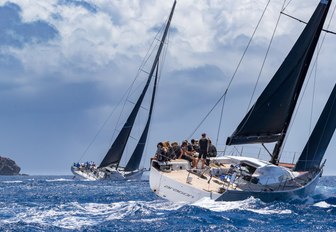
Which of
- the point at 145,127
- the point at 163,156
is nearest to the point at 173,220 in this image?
the point at 163,156

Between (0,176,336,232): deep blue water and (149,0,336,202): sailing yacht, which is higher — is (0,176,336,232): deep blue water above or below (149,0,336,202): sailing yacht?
below

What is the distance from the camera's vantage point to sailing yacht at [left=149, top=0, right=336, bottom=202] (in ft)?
90.9

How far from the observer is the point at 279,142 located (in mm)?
31766

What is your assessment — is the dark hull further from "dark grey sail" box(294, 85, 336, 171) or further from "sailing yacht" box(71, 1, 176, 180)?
"sailing yacht" box(71, 1, 176, 180)

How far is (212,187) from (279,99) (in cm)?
727

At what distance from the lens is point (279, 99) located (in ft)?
102

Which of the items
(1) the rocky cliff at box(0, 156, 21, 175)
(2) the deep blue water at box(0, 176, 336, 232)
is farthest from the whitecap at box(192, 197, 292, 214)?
(1) the rocky cliff at box(0, 156, 21, 175)

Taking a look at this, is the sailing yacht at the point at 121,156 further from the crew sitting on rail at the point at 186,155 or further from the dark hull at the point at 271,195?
the dark hull at the point at 271,195

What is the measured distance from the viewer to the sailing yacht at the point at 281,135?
1091 inches

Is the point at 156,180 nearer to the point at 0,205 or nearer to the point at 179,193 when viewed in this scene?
the point at 179,193

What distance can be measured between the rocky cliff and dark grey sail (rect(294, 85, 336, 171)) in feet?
508

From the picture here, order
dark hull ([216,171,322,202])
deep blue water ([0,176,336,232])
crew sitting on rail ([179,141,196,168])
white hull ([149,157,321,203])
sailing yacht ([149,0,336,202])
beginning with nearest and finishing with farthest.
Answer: deep blue water ([0,176,336,232]) < dark hull ([216,171,322,202]) < white hull ([149,157,321,203]) < sailing yacht ([149,0,336,202]) < crew sitting on rail ([179,141,196,168])

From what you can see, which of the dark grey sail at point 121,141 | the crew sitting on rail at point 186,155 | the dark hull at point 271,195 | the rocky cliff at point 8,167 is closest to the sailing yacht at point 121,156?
the dark grey sail at point 121,141

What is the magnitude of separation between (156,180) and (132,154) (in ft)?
148
